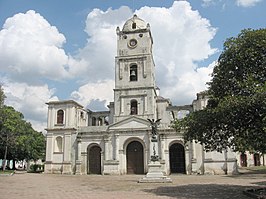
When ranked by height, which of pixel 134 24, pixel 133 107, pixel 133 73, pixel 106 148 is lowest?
pixel 106 148

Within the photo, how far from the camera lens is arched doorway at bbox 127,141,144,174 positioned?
36.5 m

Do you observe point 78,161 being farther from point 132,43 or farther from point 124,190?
point 124,190

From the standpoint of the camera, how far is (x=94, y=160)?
38.8m

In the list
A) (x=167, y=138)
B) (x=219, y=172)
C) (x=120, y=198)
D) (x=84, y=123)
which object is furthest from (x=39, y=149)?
(x=120, y=198)

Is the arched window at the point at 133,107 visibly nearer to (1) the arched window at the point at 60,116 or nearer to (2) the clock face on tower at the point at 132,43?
(2) the clock face on tower at the point at 132,43

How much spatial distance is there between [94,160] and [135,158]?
18.8 ft

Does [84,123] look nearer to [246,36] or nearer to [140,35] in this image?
[140,35]

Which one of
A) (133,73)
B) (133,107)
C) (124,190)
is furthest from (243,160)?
(124,190)

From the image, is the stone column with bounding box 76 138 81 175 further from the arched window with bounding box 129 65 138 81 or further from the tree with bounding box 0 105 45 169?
the arched window with bounding box 129 65 138 81

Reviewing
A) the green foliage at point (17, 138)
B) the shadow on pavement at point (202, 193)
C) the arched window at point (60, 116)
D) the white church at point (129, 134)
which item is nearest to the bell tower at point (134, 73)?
the white church at point (129, 134)

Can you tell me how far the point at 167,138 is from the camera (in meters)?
36.2

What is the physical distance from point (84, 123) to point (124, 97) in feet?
28.9

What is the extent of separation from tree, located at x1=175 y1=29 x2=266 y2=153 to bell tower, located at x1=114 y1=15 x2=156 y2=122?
73.1ft

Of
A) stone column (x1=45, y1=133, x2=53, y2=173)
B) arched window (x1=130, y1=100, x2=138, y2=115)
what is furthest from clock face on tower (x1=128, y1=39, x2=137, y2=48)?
stone column (x1=45, y1=133, x2=53, y2=173)
